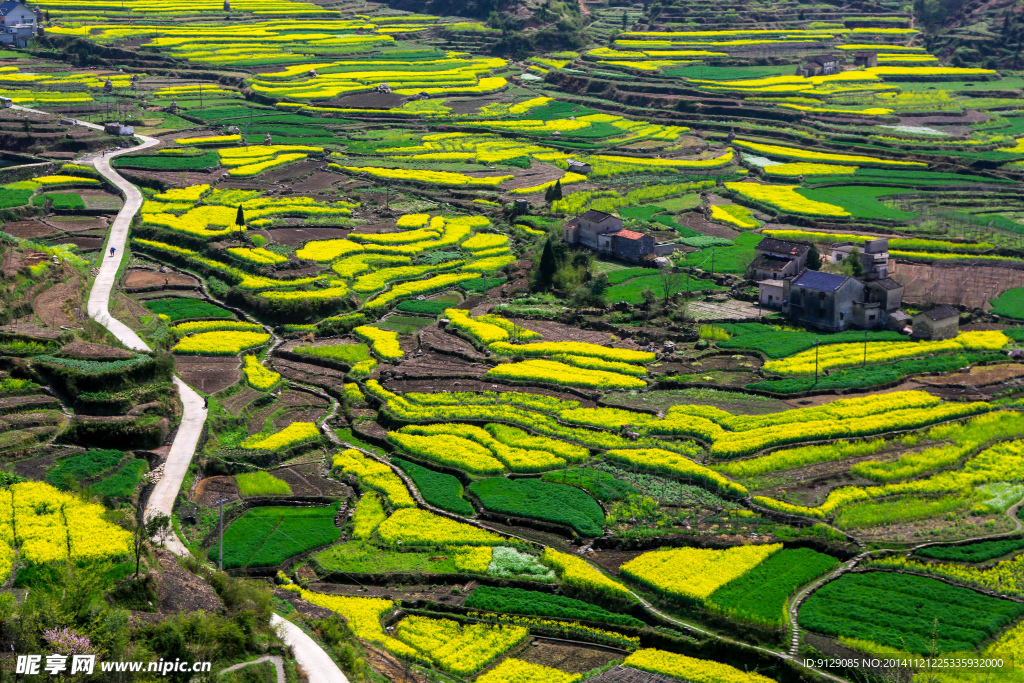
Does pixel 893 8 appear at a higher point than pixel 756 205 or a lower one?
higher

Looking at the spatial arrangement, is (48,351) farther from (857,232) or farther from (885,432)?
(857,232)

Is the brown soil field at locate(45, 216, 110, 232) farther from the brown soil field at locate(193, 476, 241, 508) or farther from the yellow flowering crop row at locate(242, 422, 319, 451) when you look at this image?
the brown soil field at locate(193, 476, 241, 508)

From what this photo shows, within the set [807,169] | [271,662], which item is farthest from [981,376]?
[807,169]

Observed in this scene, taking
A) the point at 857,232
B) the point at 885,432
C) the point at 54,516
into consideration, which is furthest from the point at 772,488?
the point at 857,232

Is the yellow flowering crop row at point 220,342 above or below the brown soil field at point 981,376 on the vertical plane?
below

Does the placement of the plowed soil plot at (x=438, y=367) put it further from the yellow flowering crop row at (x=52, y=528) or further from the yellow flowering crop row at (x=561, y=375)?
the yellow flowering crop row at (x=52, y=528)

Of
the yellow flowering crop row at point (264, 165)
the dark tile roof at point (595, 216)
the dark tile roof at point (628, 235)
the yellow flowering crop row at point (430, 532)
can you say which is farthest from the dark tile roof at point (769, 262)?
the yellow flowering crop row at point (264, 165)
